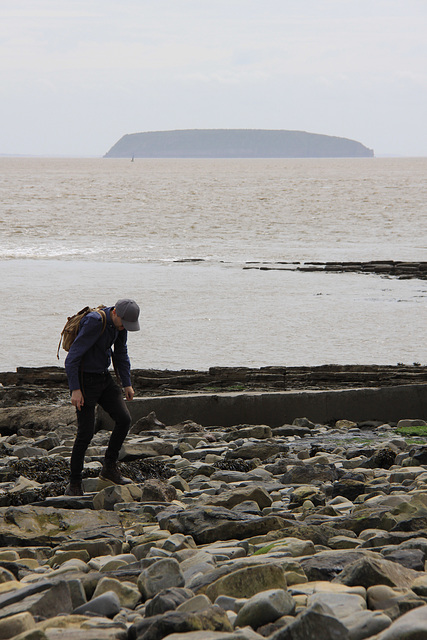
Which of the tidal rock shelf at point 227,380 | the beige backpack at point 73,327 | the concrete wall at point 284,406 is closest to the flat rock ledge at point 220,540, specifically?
the concrete wall at point 284,406

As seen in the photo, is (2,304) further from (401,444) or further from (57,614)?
(57,614)

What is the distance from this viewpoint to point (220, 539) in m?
5.23

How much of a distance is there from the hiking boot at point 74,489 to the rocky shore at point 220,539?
0.07 m

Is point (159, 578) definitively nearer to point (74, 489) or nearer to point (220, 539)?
point (220, 539)

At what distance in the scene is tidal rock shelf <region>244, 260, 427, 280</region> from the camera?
2902 cm

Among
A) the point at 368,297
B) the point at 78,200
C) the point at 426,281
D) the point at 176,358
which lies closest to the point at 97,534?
the point at 176,358

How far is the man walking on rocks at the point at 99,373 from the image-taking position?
20.3ft

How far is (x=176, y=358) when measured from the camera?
15.2 m

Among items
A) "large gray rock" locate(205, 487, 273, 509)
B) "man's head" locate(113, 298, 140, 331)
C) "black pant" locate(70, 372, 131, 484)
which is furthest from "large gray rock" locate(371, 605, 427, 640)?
"black pant" locate(70, 372, 131, 484)

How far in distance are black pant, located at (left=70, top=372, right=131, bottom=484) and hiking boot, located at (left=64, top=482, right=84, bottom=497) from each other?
1.0 inches

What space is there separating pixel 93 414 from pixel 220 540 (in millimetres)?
1725

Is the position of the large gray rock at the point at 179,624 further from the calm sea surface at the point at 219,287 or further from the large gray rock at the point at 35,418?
the calm sea surface at the point at 219,287

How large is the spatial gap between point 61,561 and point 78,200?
80120 millimetres

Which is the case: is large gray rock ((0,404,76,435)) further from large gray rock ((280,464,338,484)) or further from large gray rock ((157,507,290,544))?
large gray rock ((157,507,290,544))
